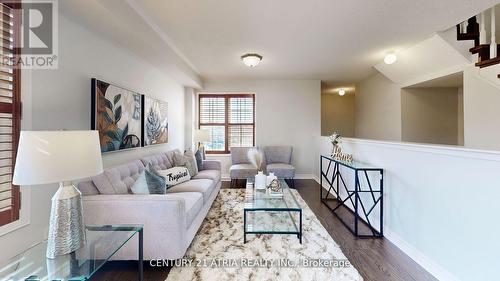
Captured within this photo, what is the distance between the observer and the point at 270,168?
4.83m

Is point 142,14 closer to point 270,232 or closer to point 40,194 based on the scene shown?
point 40,194

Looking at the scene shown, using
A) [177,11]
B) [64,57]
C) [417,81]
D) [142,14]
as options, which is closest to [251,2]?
[177,11]

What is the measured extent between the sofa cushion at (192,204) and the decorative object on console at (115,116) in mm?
1012

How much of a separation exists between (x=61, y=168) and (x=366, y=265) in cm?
252

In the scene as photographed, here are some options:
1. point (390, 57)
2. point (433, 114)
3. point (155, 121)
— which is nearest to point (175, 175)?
point (155, 121)

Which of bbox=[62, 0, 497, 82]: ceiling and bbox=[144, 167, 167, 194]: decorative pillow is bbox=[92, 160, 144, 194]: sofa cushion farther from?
bbox=[62, 0, 497, 82]: ceiling

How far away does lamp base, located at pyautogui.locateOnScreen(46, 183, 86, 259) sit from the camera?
1271mm

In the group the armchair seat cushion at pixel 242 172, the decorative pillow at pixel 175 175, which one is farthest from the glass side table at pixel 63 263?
the armchair seat cushion at pixel 242 172

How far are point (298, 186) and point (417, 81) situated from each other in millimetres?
3055

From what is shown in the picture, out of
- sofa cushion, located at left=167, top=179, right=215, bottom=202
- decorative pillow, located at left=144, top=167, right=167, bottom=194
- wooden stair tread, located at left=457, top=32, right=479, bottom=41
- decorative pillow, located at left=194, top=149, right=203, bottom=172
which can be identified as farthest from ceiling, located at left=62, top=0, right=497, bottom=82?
sofa cushion, located at left=167, top=179, right=215, bottom=202

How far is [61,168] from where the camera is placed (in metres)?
1.16

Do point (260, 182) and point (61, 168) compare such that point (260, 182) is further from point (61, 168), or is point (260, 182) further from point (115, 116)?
point (61, 168)

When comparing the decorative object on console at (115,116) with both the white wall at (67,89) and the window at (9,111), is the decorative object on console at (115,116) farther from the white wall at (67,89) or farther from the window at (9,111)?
the window at (9,111)

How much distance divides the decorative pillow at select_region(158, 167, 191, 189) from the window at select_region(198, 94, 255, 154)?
8.13 ft
